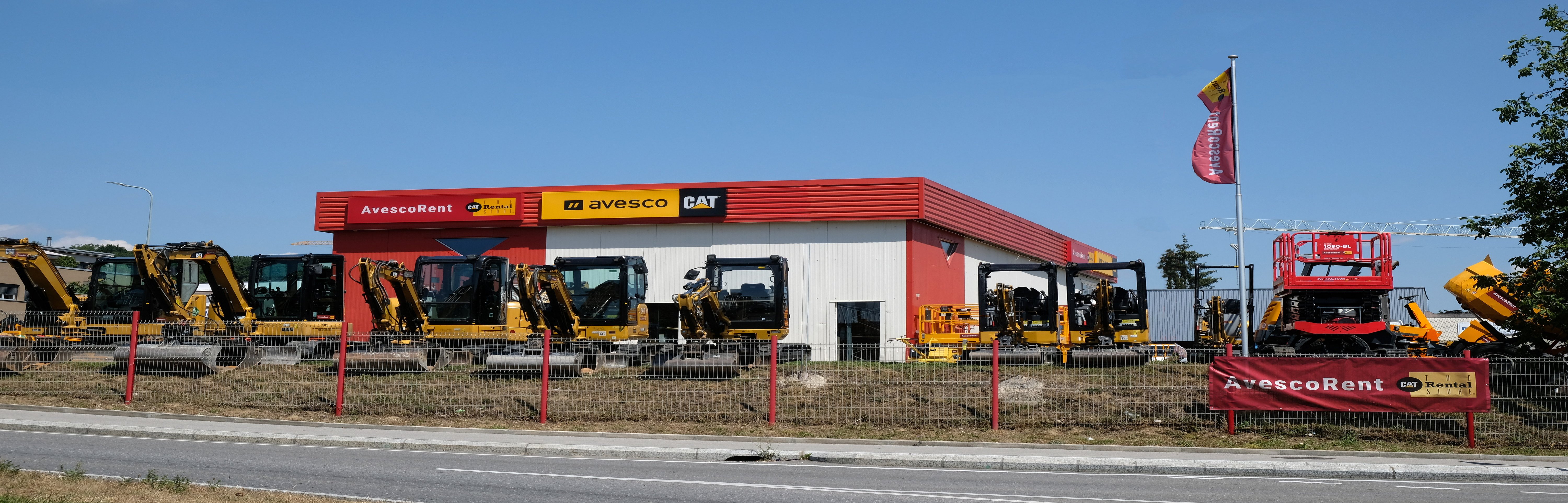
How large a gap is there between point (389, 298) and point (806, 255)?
41.3 feet

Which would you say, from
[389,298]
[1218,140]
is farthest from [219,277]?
[1218,140]

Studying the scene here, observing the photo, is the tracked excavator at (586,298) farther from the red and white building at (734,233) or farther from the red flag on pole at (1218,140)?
the red flag on pole at (1218,140)

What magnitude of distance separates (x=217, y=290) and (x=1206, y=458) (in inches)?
875

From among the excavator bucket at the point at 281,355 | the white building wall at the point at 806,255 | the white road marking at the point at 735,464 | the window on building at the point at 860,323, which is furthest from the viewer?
the window on building at the point at 860,323

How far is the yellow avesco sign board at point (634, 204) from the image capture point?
33562mm

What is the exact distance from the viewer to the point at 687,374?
1773cm

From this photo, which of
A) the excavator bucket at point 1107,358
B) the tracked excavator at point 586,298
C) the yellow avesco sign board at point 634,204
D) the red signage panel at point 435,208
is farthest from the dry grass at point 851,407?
the red signage panel at point 435,208

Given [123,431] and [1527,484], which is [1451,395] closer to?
[1527,484]

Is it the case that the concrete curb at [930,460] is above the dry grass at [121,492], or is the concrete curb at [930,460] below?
below

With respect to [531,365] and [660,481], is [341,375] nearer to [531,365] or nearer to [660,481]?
[531,365]

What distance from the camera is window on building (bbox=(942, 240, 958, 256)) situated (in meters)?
35.4

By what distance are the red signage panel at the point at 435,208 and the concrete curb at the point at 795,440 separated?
1743 cm

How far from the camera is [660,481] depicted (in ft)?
38.5

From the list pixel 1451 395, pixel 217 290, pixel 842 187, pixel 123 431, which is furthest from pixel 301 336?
pixel 1451 395
